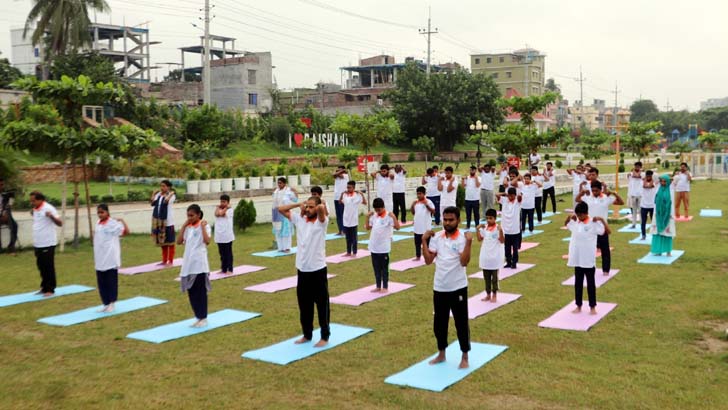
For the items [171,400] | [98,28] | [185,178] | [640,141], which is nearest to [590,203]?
[171,400]

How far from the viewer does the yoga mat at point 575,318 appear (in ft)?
27.7

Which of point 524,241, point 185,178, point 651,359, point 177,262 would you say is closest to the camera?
point 651,359

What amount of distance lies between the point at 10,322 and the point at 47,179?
21924 millimetres

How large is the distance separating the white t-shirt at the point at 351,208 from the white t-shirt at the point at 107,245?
5.29 m

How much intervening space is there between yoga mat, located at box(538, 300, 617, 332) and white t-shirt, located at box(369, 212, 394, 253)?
2767 mm

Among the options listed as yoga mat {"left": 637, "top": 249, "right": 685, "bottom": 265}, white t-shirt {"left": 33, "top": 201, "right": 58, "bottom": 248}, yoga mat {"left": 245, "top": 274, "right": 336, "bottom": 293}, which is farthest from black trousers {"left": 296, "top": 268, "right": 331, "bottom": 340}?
yoga mat {"left": 637, "top": 249, "right": 685, "bottom": 265}

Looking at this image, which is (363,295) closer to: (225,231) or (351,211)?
(225,231)

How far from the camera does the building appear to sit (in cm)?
8769

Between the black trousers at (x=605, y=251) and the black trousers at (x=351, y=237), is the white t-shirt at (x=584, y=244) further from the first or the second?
the black trousers at (x=351, y=237)

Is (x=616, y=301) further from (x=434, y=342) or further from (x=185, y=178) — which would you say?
(x=185, y=178)

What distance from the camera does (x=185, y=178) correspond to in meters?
28.5

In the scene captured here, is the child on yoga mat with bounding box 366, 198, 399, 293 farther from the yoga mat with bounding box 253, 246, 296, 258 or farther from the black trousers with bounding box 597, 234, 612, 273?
the yoga mat with bounding box 253, 246, 296, 258

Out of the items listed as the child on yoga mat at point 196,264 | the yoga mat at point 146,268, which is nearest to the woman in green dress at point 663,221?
the child on yoga mat at point 196,264

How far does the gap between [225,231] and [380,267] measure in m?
3.33
